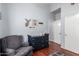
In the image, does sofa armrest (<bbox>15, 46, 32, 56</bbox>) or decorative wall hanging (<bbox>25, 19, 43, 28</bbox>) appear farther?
decorative wall hanging (<bbox>25, 19, 43, 28</bbox>)

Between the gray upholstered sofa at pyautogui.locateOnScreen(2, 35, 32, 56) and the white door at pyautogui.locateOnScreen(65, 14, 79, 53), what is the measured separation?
2.17ft

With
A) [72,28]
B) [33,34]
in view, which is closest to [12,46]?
[33,34]

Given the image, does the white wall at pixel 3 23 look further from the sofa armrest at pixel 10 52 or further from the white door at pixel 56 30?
the white door at pixel 56 30

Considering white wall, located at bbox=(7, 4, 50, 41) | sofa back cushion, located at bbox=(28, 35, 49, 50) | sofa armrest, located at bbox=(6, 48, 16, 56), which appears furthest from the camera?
sofa back cushion, located at bbox=(28, 35, 49, 50)

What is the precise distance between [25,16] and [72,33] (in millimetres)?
820

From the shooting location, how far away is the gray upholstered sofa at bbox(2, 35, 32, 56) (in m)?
1.55

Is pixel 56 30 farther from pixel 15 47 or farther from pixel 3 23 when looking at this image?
pixel 3 23

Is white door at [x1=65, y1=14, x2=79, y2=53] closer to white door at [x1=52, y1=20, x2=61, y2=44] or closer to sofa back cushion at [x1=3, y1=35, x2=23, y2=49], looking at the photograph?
white door at [x1=52, y1=20, x2=61, y2=44]

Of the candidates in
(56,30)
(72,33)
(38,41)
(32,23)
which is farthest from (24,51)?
(72,33)

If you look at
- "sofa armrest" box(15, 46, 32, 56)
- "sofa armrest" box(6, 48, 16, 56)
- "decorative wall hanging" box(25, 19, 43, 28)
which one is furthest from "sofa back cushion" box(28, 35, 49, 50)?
"sofa armrest" box(6, 48, 16, 56)

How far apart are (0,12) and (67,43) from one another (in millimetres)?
1213

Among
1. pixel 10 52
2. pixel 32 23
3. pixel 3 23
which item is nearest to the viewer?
pixel 10 52

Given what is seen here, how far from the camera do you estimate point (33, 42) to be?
1.82m

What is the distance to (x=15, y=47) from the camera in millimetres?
1688
